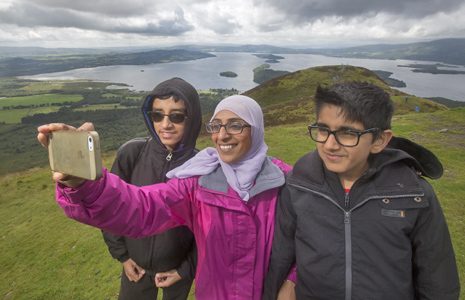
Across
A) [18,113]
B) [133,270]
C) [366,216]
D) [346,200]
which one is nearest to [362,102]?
[346,200]

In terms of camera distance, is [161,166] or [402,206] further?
[161,166]

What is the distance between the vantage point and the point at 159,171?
370cm

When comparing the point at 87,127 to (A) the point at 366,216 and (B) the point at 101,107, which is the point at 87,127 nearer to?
(A) the point at 366,216

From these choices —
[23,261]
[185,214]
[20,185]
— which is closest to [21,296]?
[23,261]

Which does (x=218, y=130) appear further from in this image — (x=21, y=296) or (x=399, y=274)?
(x=21, y=296)

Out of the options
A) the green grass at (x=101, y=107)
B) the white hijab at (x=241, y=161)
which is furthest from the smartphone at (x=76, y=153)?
the green grass at (x=101, y=107)

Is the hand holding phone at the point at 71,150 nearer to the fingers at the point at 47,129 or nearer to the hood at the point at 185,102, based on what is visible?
the fingers at the point at 47,129

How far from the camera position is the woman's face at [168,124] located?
12.1 ft

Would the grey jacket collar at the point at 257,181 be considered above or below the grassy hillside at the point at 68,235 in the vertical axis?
above

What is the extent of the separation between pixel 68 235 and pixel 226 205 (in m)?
12.6

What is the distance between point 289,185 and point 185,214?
1.06m

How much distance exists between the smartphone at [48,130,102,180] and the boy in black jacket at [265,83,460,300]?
180cm

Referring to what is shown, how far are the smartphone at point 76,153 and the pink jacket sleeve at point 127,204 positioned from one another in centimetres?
31

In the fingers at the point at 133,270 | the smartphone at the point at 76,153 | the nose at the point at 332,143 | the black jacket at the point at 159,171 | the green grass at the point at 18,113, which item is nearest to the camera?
the smartphone at the point at 76,153
